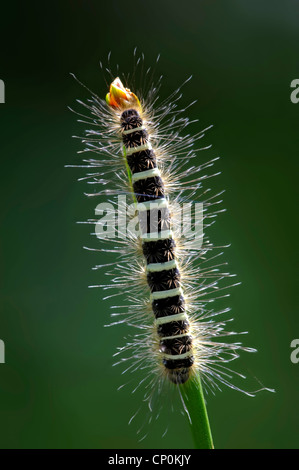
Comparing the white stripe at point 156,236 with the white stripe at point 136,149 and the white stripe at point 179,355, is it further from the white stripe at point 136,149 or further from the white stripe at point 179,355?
the white stripe at point 179,355

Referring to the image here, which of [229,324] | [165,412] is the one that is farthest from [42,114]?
[165,412]

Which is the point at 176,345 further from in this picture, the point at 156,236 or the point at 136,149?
the point at 136,149

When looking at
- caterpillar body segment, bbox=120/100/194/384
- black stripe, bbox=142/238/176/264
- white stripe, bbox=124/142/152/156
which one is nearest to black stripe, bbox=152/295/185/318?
caterpillar body segment, bbox=120/100/194/384

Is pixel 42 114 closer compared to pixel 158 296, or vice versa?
pixel 158 296

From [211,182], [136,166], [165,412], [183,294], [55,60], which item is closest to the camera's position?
[136,166]

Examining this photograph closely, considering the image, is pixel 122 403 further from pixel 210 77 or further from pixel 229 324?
pixel 210 77

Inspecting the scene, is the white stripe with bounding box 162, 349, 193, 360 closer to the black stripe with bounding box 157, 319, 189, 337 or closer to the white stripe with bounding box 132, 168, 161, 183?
the black stripe with bounding box 157, 319, 189, 337

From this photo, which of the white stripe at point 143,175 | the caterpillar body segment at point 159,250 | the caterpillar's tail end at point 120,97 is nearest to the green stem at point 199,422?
the caterpillar body segment at point 159,250
